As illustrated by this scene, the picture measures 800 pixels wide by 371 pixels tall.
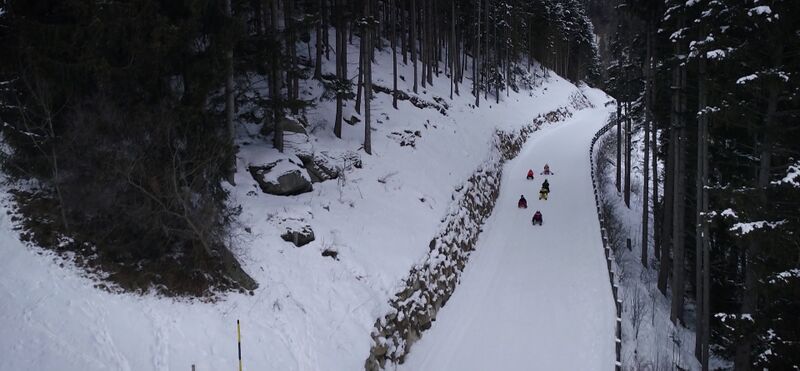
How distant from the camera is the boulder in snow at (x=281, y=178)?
14.6m

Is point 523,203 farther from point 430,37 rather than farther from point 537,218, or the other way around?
point 430,37

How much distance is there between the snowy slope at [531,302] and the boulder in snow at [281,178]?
6.01m

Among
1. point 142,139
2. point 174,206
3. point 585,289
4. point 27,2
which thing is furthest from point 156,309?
point 585,289

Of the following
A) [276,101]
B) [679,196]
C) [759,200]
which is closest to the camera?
[759,200]

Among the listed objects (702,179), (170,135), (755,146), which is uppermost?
(170,135)

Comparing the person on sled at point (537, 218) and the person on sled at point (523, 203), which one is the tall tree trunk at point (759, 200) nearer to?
the person on sled at point (537, 218)

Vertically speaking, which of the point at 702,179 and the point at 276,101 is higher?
the point at 276,101

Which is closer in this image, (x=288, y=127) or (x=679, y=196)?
(x=679, y=196)

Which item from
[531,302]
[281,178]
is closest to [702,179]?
[531,302]

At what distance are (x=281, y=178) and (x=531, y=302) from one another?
29.2 ft

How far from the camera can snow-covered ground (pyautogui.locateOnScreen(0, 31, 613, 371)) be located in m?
8.26

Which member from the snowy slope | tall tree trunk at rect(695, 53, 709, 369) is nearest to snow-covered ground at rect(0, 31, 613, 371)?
the snowy slope

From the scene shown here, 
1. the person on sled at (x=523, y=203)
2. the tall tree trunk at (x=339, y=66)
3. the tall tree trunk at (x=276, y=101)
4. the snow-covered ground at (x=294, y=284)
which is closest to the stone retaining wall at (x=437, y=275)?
the snow-covered ground at (x=294, y=284)

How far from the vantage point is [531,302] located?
50.2 feet
